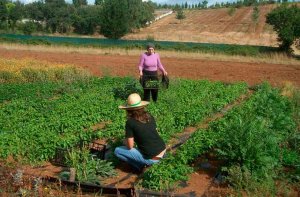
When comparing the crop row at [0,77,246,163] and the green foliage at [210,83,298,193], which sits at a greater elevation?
the green foliage at [210,83,298,193]

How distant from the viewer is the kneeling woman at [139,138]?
6.09m

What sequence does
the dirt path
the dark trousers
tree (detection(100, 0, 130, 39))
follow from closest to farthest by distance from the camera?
the dark trousers → the dirt path → tree (detection(100, 0, 130, 39))

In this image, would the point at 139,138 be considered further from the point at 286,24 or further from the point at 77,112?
the point at 286,24

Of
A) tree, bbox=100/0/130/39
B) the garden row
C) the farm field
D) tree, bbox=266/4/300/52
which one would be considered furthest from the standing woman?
tree, bbox=100/0/130/39

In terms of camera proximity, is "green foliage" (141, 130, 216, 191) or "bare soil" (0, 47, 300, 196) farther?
"bare soil" (0, 47, 300, 196)

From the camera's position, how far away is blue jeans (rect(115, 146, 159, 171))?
6.24 metres

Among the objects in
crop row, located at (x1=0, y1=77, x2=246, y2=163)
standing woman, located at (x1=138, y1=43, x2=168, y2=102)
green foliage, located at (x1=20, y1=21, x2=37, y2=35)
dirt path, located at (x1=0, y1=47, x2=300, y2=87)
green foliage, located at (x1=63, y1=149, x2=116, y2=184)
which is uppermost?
standing woman, located at (x1=138, y1=43, x2=168, y2=102)

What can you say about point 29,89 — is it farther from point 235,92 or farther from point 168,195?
point 168,195

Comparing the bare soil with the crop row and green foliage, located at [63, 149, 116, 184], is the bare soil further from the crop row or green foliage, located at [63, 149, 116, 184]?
the crop row

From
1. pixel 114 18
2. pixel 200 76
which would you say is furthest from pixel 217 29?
pixel 200 76

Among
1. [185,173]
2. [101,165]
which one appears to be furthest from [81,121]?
[185,173]

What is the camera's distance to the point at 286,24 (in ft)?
131

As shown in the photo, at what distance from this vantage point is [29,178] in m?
5.29

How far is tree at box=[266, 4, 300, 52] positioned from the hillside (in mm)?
12517
